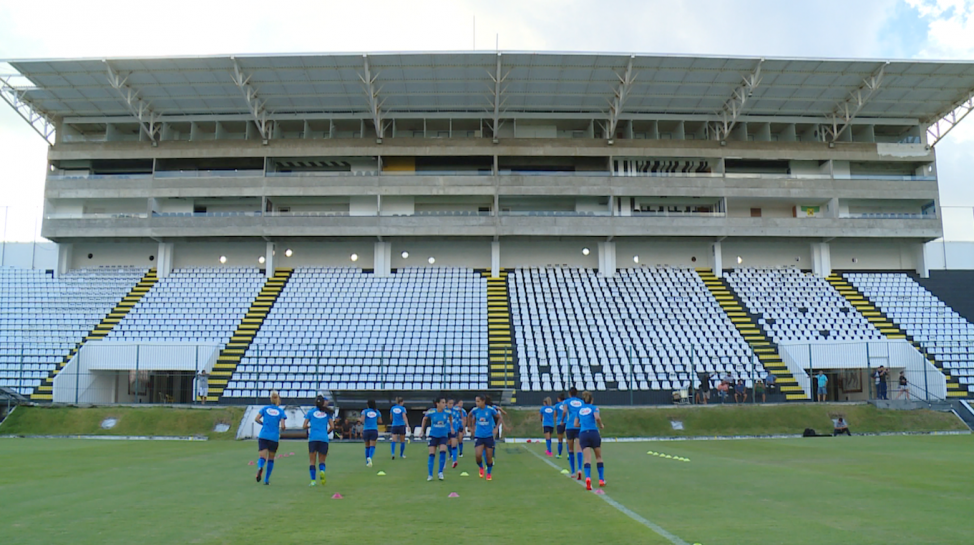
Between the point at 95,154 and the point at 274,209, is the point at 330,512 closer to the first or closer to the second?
the point at 274,209

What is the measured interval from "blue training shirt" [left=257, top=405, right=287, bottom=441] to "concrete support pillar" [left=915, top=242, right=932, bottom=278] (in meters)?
43.8

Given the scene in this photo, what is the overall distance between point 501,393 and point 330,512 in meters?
18.8

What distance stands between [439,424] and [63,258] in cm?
3854

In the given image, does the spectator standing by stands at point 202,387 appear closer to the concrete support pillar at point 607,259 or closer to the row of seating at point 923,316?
the concrete support pillar at point 607,259

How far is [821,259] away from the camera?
4391 cm

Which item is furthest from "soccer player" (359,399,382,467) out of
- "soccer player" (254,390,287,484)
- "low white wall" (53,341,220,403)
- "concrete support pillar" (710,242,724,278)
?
"concrete support pillar" (710,242,724,278)

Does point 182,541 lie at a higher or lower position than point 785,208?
lower

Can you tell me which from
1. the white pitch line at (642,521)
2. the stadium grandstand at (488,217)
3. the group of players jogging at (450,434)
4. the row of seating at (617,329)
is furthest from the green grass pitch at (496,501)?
the stadium grandstand at (488,217)

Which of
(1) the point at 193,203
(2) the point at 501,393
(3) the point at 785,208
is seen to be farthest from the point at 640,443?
(1) the point at 193,203

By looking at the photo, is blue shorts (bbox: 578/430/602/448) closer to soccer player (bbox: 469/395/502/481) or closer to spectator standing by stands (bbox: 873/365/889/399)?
soccer player (bbox: 469/395/502/481)

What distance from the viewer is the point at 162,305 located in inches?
1496

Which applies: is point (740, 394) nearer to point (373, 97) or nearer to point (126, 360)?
point (373, 97)

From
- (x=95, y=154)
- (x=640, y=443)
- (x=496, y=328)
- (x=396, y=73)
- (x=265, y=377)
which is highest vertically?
(x=396, y=73)

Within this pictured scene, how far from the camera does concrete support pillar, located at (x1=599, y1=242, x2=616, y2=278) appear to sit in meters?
43.0
